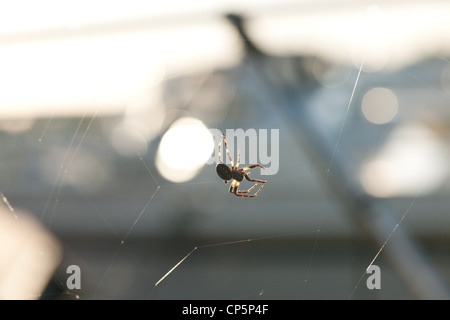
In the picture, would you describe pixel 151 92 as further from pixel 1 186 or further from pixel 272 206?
pixel 1 186

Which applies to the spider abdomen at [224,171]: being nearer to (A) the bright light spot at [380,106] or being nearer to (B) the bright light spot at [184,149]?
(B) the bright light spot at [184,149]

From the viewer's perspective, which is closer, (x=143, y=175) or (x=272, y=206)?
(x=272, y=206)

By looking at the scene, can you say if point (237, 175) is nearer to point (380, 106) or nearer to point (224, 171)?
point (224, 171)

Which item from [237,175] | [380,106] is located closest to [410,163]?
[380,106]

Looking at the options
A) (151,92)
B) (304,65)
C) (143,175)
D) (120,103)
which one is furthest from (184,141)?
(143,175)

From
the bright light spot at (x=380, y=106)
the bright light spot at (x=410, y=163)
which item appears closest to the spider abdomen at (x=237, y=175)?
the bright light spot at (x=410, y=163)

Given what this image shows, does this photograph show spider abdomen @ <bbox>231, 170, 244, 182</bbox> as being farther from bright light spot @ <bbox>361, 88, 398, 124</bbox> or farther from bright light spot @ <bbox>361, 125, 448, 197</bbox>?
bright light spot @ <bbox>361, 88, 398, 124</bbox>
